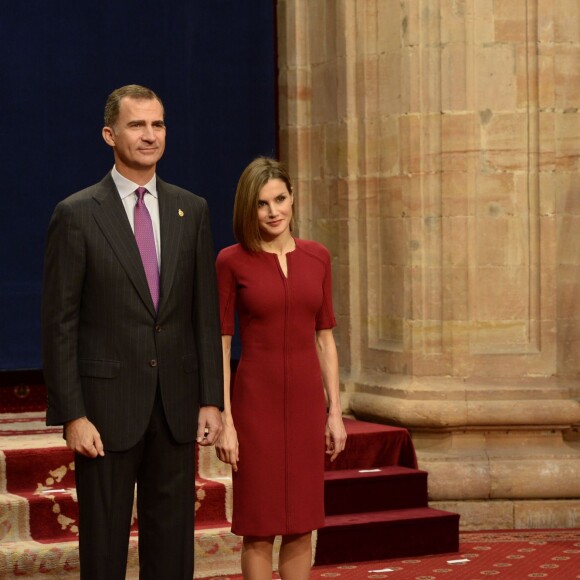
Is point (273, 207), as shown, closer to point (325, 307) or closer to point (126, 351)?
point (325, 307)

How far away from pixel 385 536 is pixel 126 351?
2664mm

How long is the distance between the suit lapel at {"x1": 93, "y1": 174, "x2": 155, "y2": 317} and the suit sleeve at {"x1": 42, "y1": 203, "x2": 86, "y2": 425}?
0.07 metres

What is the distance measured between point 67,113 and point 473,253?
2139 millimetres

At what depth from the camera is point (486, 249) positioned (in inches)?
258

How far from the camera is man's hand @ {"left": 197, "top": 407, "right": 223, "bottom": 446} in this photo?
11.7 ft

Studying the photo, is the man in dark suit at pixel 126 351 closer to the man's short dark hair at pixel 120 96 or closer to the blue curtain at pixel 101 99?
the man's short dark hair at pixel 120 96

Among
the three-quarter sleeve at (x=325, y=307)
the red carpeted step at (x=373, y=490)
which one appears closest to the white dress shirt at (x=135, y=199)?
the three-quarter sleeve at (x=325, y=307)

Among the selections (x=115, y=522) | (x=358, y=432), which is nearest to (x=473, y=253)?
(x=358, y=432)

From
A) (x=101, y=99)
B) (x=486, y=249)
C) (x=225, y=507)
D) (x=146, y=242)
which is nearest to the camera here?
(x=146, y=242)

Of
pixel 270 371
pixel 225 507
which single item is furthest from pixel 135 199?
pixel 225 507

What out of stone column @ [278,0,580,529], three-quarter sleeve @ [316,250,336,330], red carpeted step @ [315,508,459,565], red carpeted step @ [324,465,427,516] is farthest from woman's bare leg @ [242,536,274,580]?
stone column @ [278,0,580,529]

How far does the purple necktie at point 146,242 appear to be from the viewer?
3506 millimetres

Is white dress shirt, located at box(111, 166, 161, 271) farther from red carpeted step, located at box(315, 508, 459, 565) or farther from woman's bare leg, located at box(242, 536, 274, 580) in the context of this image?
red carpeted step, located at box(315, 508, 459, 565)

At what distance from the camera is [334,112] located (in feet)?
23.2
